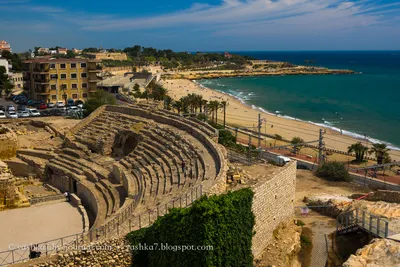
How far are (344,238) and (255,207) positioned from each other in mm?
5296

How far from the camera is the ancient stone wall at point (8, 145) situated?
28.8 meters

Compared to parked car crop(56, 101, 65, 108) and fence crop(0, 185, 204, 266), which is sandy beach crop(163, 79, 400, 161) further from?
fence crop(0, 185, 204, 266)

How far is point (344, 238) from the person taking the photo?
16.9m

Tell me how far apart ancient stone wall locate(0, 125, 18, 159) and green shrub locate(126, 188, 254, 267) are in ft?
67.8

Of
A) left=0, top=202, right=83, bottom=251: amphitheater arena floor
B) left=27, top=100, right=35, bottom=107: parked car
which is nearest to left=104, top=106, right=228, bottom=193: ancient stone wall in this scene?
left=0, top=202, right=83, bottom=251: amphitheater arena floor

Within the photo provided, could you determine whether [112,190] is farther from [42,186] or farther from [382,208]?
[382,208]

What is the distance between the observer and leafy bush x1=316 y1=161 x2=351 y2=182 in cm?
2736

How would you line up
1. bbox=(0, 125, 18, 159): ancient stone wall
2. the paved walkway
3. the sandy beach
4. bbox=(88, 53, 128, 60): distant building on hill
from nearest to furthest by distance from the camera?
the paved walkway
bbox=(0, 125, 18, 159): ancient stone wall
the sandy beach
bbox=(88, 53, 128, 60): distant building on hill

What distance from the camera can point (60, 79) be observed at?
55312mm

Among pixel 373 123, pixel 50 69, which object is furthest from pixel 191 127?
pixel 373 123

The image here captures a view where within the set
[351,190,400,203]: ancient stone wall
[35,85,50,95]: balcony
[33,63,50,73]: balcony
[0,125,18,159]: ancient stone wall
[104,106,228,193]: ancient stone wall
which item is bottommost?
[351,190,400,203]: ancient stone wall

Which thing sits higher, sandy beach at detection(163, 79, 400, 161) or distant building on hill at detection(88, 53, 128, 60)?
distant building on hill at detection(88, 53, 128, 60)

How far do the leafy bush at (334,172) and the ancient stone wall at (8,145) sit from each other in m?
22.5

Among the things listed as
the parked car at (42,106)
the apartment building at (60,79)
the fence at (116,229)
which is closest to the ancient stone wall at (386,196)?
the fence at (116,229)
